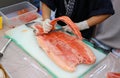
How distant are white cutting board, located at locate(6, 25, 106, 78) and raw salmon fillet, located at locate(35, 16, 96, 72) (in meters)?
0.02

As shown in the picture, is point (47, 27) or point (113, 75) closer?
point (113, 75)

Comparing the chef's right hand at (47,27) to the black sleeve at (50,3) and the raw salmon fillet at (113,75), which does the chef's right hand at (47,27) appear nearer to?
the black sleeve at (50,3)

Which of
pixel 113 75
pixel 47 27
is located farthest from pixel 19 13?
pixel 113 75

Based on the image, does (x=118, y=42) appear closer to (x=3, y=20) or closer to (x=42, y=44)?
(x=42, y=44)

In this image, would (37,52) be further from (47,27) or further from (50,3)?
(50,3)

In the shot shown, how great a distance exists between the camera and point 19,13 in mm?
1414

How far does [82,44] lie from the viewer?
1.06 m

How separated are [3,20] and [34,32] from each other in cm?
29

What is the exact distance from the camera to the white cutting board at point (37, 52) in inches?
37.0

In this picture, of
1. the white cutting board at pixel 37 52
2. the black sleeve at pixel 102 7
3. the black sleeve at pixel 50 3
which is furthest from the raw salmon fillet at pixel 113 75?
the black sleeve at pixel 50 3

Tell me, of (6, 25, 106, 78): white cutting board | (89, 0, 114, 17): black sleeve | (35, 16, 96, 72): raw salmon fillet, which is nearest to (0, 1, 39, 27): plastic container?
(6, 25, 106, 78): white cutting board

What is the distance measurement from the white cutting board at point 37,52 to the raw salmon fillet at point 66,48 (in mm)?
22

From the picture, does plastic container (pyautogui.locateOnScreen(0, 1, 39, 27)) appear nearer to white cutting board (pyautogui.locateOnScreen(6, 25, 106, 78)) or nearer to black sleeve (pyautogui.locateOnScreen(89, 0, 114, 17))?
white cutting board (pyautogui.locateOnScreen(6, 25, 106, 78))

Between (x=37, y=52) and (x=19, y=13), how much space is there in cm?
48
